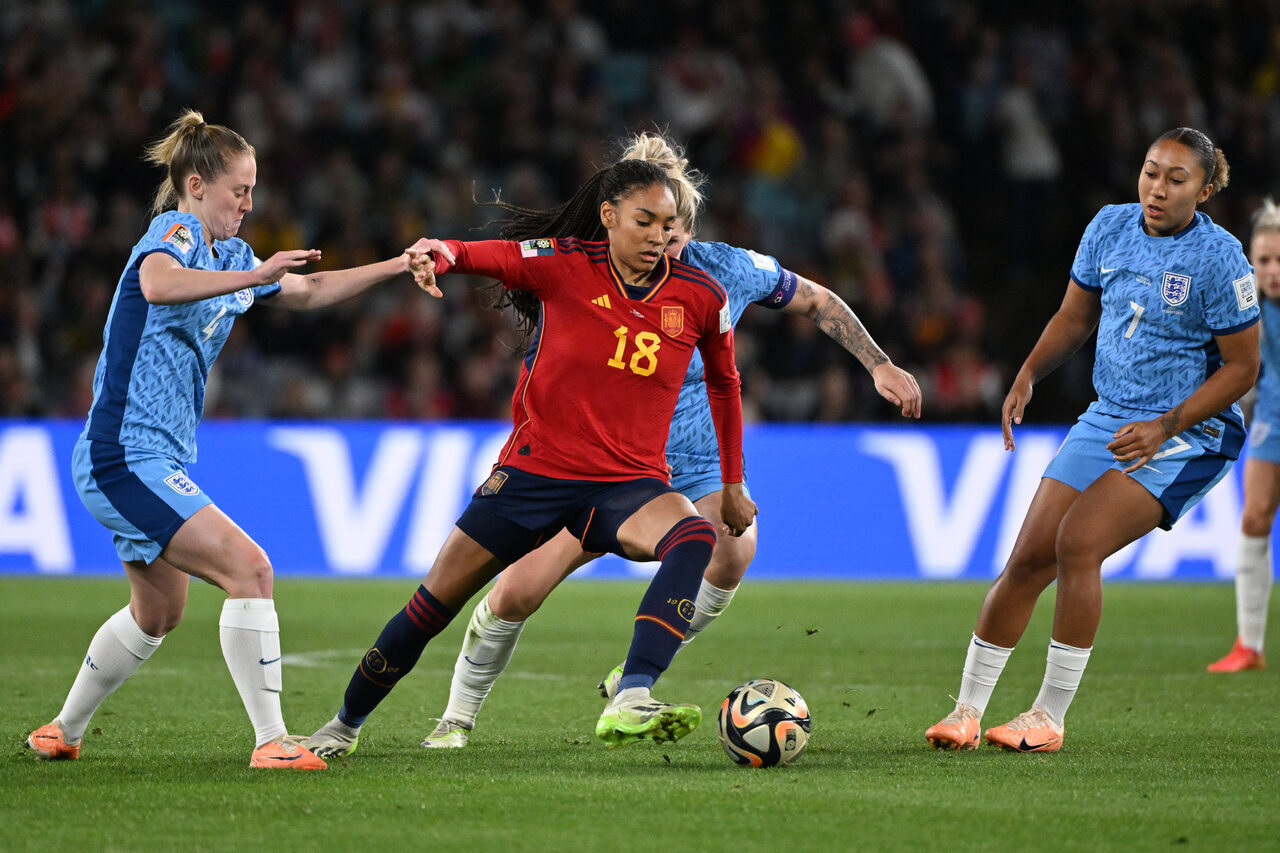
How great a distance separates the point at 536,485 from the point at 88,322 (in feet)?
33.9

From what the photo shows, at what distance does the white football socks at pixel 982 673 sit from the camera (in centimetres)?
565

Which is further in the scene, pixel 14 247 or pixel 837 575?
pixel 14 247

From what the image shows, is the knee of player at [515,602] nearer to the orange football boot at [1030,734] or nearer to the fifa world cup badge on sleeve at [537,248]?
the fifa world cup badge on sleeve at [537,248]

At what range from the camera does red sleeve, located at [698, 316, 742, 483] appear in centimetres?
511

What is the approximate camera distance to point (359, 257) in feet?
49.4

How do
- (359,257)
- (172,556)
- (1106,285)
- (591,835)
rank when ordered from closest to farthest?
(591,835)
(172,556)
(1106,285)
(359,257)

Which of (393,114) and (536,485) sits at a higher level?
(393,114)

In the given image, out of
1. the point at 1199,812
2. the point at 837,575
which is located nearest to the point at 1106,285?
the point at 1199,812

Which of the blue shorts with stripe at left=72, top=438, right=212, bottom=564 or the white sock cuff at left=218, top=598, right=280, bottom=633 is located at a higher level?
the blue shorts with stripe at left=72, top=438, right=212, bottom=564

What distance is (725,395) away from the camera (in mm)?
5168

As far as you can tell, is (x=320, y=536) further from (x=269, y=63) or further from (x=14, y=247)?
(x=269, y=63)

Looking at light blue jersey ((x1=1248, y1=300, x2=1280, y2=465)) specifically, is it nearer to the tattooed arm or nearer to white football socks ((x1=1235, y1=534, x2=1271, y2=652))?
white football socks ((x1=1235, y1=534, x2=1271, y2=652))

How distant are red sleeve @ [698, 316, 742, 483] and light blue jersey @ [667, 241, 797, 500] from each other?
0.59 m

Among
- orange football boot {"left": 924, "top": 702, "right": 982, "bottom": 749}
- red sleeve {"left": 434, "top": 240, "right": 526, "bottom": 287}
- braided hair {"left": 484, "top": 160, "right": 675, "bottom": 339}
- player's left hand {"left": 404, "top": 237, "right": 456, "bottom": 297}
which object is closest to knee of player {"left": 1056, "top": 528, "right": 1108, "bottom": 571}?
orange football boot {"left": 924, "top": 702, "right": 982, "bottom": 749}
